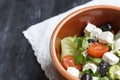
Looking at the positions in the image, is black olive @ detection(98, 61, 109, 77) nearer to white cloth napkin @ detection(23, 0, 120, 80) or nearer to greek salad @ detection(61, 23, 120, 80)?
greek salad @ detection(61, 23, 120, 80)

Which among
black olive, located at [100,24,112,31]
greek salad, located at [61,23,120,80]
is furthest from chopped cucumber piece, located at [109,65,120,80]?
black olive, located at [100,24,112,31]

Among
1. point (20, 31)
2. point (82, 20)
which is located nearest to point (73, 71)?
point (82, 20)

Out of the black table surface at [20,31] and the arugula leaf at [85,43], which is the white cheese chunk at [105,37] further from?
the black table surface at [20,31]

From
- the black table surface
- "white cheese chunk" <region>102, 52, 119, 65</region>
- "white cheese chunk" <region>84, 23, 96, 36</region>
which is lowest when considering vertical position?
the black table surface

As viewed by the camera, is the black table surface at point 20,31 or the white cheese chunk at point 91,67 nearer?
the white cheese chunk at point 91,67

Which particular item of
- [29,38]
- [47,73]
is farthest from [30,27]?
[47,73]

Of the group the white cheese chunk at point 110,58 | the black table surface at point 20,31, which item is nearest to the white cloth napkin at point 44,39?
the black table surface at point 20,31

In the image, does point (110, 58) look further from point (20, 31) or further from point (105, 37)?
point (20, 31)

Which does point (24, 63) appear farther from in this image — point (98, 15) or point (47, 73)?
point (98, 15)
